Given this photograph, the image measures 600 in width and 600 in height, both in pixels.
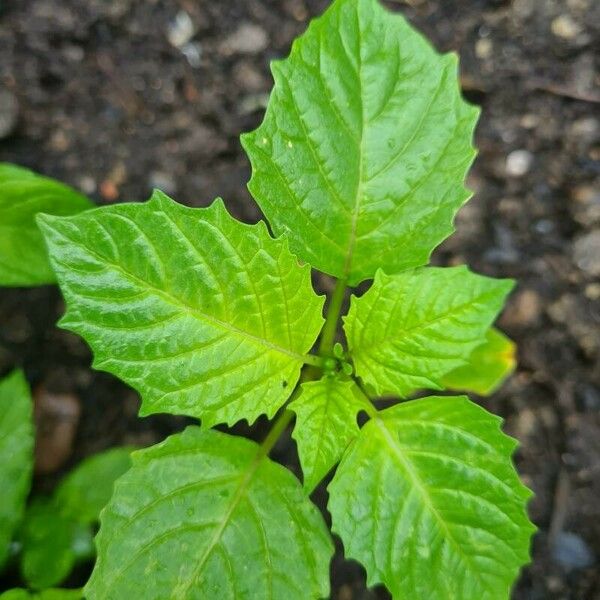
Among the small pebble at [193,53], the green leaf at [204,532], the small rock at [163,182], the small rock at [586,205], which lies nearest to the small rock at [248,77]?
the small pebble at [193,53]

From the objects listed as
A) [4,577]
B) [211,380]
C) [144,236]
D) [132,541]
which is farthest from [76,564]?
[144,236]

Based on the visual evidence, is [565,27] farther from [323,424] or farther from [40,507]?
[40,507]

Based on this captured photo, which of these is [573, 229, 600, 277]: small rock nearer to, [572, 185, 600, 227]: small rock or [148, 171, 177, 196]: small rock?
[572, 185, 600, 227]: small rock

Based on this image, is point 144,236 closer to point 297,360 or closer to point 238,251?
point 238,251

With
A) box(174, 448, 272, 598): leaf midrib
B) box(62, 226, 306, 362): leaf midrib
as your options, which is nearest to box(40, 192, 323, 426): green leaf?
box(62, 226, 306, 362): leaf midrib

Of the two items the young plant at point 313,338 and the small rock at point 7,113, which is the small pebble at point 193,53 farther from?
the young plant at point 313,338

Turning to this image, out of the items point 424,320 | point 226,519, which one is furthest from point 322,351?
point 226,519
